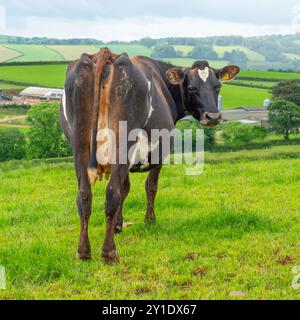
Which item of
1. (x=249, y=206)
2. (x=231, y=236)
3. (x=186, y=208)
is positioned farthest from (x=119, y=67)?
(x=249, y=206)

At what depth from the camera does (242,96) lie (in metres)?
70.1

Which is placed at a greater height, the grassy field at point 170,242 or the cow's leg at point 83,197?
the cow's leg at point 83,197

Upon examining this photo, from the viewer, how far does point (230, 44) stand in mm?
104500

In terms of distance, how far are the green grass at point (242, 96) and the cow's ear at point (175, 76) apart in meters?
57.5

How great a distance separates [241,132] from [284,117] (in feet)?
31.5

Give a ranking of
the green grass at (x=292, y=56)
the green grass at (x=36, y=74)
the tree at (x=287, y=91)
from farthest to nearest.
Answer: the green grass at (x=292, y=56) < the tree at (x=287, y=91) < the green grass at (x=36, y=74)

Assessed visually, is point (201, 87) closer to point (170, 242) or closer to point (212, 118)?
point (212, 118)

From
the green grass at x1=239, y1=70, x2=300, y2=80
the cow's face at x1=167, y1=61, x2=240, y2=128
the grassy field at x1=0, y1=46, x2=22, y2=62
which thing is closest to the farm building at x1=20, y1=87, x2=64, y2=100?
the grassy field at x1=0, y1=46, x2=22, y2=62

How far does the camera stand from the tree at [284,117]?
61312 millimetres

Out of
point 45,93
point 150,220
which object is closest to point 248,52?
point 45,93

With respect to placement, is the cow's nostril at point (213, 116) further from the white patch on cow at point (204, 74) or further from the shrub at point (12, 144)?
the shrub at point (12, 144)

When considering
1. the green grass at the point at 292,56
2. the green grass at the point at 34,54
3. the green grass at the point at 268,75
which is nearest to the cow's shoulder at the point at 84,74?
the green grass at the point at 34,54
